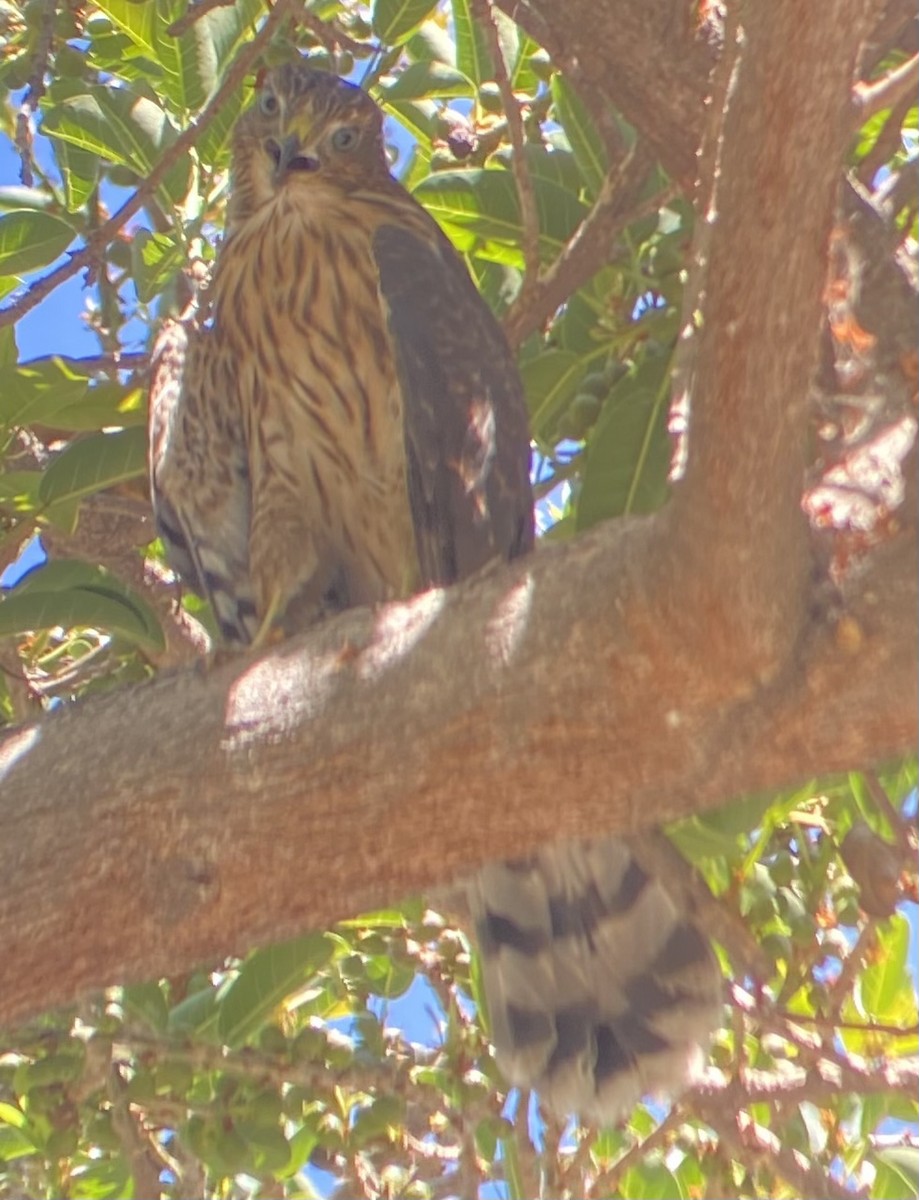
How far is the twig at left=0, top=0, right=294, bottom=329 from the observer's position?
10.9 ft

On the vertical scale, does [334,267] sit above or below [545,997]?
above

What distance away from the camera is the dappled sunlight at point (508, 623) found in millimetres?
2150

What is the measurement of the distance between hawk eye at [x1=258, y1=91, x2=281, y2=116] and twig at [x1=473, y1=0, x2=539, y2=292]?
2.70 ft

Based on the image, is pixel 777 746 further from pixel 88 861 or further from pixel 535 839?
pixel 88 861

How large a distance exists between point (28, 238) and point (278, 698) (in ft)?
5.11

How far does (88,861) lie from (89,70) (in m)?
2.24

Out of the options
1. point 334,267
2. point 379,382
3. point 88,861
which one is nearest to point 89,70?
point 334,267

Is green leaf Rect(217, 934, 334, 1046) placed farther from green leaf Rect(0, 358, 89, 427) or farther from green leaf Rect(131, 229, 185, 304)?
green leaf Rect(131, 229, 185, 304)

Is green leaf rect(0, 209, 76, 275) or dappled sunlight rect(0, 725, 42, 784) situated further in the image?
green leaf rect(0, 209, 76, 275)

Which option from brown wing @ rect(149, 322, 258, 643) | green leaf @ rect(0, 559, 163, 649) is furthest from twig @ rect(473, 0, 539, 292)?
green leaf @ rect(0, 559, 163, 649)

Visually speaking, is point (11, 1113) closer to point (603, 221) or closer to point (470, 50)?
point (603, 221)

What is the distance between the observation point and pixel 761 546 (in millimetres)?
1924

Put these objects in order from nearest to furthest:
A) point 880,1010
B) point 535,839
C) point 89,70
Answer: point 535,839 < point 880,1010 < point 89,70

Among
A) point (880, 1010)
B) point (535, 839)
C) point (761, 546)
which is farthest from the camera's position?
point (880, 1010)
